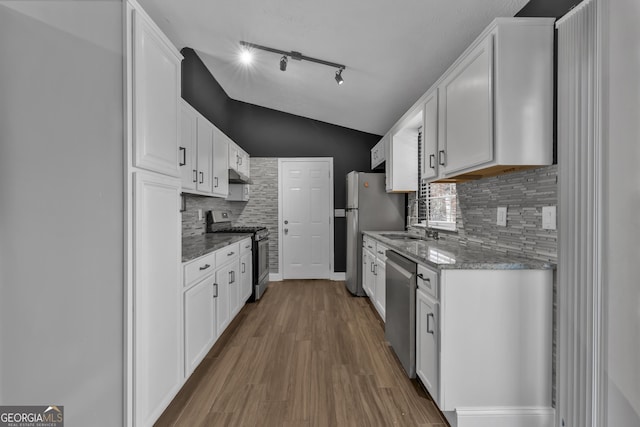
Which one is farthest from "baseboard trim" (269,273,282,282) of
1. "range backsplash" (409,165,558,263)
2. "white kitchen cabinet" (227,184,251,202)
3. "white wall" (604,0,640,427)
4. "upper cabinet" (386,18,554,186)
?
"white wall" (604,0,640,427)

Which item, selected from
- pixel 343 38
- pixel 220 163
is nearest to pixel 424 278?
pixel 343 38

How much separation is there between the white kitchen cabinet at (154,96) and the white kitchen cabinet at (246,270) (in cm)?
169

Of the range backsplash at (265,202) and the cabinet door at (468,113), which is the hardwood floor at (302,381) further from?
the range backsplash at (265,202)

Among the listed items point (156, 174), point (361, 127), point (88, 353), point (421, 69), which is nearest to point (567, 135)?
point (421, 69)

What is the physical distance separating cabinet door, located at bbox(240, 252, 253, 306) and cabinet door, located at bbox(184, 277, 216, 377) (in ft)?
2.85

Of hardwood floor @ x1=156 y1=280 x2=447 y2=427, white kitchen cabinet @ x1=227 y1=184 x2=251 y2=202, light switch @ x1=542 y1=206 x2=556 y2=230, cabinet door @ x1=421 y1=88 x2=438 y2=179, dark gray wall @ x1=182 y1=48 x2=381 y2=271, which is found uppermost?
dark gray wall @ x1=182 y1=48 x2=381 y2=271

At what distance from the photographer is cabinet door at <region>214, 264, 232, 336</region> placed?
240 cm

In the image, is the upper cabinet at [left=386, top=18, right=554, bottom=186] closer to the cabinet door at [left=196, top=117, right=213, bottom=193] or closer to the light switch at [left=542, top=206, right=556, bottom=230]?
the light switch at [left=542, top=206, right=556, bottom=230]

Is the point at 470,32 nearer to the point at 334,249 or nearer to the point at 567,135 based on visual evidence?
the point at 567,135

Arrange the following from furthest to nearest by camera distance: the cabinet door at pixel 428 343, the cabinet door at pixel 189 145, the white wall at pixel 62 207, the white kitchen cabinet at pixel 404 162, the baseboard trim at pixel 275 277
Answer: the baseboard trim at pixel 275 277, the white kitchen cabinet at pixel 404 162, the cabinet door at pixel 189 145, the cabinet door at pixel 428 343, the white wall at pixel 62 207

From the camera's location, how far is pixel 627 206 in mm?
1108

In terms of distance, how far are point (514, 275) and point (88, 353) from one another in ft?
6.75

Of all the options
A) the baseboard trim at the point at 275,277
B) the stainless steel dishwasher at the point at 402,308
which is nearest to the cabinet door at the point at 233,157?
the baseboard trim at the point at 275,277

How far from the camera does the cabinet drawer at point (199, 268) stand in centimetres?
182
